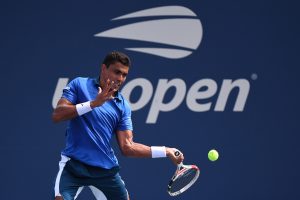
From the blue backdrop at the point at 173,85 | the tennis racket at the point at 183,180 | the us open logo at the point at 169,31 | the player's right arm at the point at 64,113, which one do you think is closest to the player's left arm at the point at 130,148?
the tennis racket at the point at 183,180

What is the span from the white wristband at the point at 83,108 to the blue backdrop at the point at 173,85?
261 centimetres

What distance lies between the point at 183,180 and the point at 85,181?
2.47 feet

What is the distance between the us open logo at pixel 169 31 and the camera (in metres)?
8.12

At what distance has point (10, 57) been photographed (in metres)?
7.85

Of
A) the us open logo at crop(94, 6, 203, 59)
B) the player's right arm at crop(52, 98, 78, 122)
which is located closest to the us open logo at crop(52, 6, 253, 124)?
the us open logo at crop(94, 6, 203, 59)

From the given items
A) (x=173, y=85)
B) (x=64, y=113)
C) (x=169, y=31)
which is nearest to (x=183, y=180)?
(x=64, y=113)

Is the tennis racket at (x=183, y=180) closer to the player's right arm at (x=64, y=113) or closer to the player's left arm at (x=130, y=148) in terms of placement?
the player's left arm at (x=130, y=148)

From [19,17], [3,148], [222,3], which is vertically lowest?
[3,148]

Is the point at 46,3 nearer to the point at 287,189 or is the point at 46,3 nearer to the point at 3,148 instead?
the point at 3,148

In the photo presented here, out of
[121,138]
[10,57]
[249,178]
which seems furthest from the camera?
[249,178]

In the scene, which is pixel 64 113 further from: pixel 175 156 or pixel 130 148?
pixel 175 156

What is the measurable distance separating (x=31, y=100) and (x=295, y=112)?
9.52ft

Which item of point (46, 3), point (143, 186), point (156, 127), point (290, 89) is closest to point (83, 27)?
point (46, 3)

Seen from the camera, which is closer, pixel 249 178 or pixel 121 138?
pixel 121 138
